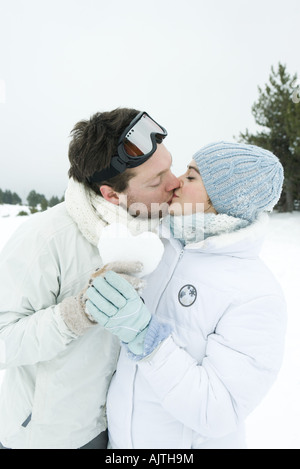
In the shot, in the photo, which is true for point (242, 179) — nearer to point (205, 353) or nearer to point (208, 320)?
point (208, 320)

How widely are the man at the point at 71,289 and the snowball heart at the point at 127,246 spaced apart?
7.3 inches

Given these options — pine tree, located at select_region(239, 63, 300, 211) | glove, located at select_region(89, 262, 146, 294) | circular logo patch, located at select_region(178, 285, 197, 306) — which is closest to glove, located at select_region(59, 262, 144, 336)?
glove, located at select_region(89, 262, 146, 294)

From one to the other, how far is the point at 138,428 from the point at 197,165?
122 centimetres

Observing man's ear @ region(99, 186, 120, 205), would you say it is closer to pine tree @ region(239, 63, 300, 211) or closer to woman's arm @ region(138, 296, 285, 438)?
woman's arm @ region(138, 296, 285, 438)

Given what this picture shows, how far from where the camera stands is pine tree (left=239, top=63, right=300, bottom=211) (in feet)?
48.4

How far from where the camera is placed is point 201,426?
1179 millimetres

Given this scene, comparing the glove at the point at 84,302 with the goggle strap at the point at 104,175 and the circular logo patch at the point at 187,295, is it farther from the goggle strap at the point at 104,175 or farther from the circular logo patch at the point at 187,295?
the goggle strap at the point at 104,175

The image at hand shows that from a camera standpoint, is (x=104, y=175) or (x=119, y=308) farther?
(x=104, y=175)

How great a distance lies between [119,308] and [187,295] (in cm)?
34

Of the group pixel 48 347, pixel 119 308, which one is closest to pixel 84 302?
pixel 119 308

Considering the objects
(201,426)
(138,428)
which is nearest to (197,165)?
(201,426)

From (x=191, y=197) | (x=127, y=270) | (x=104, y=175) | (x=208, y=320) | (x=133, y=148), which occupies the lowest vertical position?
(x=208, y=320)

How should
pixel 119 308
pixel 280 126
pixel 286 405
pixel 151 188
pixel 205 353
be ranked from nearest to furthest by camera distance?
pixel 119 308, pixel 205 353, pixel 151 188, pixel 286 405, pixel 280 126

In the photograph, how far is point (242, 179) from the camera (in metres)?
1.36
